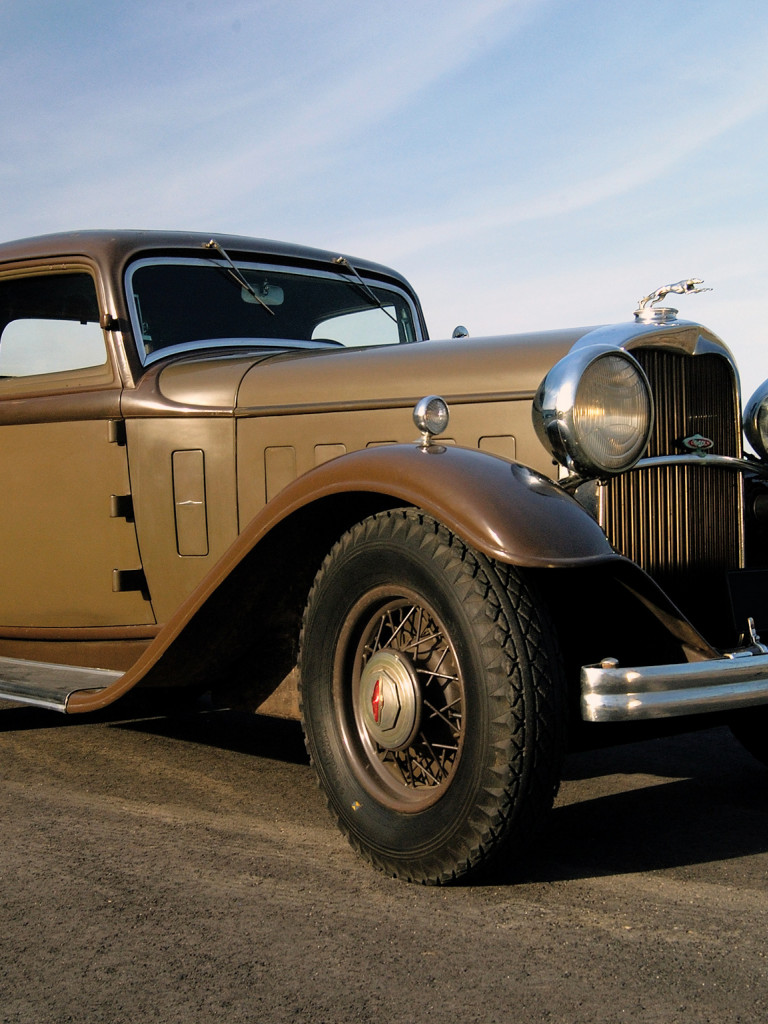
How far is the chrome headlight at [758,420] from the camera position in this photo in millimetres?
3361

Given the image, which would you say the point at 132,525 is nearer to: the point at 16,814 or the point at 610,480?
the point at 16,814

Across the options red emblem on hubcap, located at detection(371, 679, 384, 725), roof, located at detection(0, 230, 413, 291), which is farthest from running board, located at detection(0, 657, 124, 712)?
roof, located at detection(0, 230, 413, 291)

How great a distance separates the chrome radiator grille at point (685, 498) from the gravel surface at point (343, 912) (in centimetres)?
69

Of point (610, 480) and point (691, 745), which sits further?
point (691, 745)

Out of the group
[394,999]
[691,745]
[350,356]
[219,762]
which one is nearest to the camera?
[394,999]

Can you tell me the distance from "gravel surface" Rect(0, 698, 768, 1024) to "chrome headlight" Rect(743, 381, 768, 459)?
1.07 metres

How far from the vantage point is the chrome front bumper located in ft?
7.61

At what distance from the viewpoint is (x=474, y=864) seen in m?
2.38

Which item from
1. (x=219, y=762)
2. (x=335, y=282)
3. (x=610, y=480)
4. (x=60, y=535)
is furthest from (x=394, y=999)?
(x=335, y=282)

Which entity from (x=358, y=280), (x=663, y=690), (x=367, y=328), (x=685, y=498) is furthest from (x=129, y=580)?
(x=663, y=690)

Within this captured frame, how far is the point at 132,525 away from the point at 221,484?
400 mm

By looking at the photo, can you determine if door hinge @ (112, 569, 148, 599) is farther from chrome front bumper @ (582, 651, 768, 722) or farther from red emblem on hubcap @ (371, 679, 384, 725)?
chrome front bumper @ (582, 651, 768, 722)

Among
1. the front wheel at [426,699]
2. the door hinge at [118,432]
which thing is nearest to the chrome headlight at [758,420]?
the front wheel at [426,699]

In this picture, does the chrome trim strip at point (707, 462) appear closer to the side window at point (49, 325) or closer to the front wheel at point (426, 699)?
the front wheel at point (426, 699)
